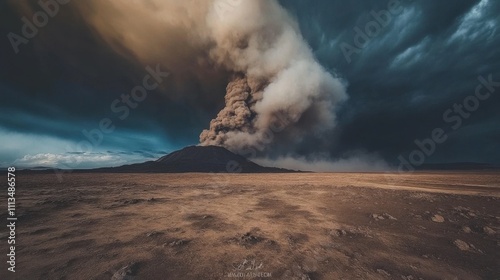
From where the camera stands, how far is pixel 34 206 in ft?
33.5

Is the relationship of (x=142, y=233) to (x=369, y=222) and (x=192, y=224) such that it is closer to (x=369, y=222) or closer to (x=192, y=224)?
(x=192, y=224)

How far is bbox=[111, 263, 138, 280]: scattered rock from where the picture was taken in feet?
16.0

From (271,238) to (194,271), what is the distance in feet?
10.0

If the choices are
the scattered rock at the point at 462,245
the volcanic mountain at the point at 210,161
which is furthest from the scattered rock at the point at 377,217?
the volcanic mountain at the point at 210,161

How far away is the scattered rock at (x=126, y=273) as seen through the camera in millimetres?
4888

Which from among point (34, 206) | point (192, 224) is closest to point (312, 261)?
point (192, 224)

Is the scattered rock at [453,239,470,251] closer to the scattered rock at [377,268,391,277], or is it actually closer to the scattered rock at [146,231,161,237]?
the scattered rock at [377,268,391,277]

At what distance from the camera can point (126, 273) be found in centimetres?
502

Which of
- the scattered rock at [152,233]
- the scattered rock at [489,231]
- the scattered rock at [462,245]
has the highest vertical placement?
the scattered rock at [152,233]

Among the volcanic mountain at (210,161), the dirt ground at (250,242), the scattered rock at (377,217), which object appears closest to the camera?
the dirt ground at (250,242)

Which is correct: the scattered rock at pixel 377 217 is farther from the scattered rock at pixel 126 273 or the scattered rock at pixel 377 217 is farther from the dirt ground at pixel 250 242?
the scattered rock at pixel 126 273

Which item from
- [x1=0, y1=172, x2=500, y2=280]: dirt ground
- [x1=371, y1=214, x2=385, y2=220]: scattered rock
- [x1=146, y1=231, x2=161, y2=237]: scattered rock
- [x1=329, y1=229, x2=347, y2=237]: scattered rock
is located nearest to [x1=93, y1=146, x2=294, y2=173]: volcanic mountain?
[x1=0, y1=172, x2=500, y2=280]: dirt ground

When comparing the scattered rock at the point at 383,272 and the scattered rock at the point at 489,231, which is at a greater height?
the scattered rock at the point at 489,231

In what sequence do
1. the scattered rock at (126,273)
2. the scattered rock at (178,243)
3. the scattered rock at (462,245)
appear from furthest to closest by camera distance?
1. the scattered rock at (462,245)
2. the scattered rock at (178,243)
3. the scattered rock at (126,273)
